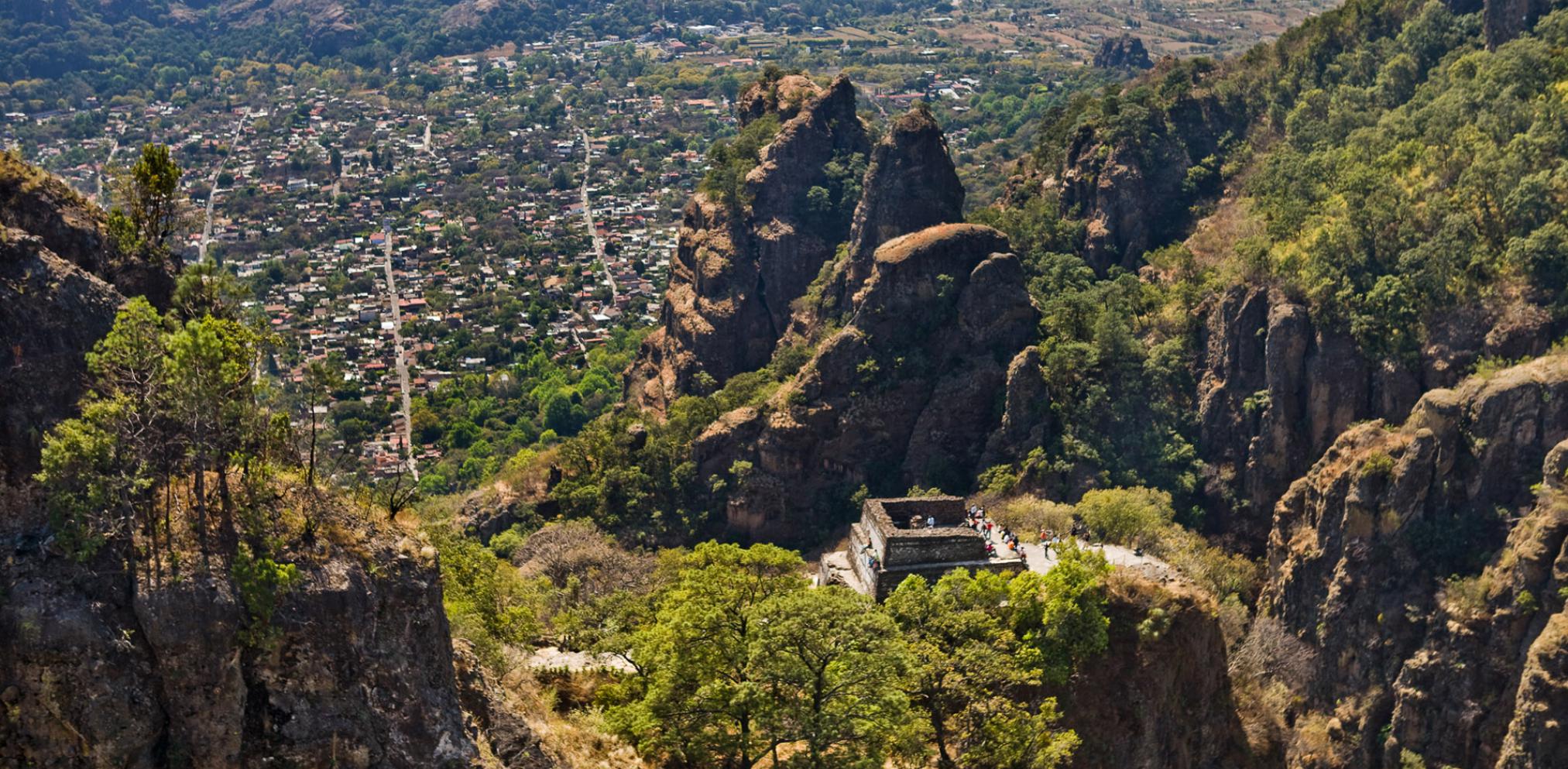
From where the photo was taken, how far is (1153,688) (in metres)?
46.2

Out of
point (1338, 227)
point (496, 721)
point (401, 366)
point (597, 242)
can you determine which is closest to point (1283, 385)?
point (1338, 227)

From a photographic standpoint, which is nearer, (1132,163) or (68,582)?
(68,582)

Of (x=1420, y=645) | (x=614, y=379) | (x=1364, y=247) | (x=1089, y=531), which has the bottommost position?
(x=614, y=379)

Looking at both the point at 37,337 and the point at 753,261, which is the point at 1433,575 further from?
the point at 37,337

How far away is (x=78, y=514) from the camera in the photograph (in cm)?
2597

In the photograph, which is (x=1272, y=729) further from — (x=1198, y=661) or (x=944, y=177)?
(x=944, y=177)

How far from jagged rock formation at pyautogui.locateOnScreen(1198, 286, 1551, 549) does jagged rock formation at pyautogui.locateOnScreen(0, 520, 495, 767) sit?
49.8 m

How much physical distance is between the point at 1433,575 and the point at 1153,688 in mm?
21263

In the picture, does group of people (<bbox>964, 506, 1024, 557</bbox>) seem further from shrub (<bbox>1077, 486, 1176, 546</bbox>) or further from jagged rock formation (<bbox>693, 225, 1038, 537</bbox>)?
jagged rock formation (<bbox>693, 225, 1038, 537</bbox>)

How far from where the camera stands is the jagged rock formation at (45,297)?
87.9 ft

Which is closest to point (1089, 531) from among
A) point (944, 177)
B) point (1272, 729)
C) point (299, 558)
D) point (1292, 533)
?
point (1272, 729)

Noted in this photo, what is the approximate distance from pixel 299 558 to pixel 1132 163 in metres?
68.4

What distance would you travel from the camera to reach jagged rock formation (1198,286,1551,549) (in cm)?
6712

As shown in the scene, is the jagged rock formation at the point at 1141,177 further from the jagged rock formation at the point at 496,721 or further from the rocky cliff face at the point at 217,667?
the rocky cliff face at the point at 217,667
